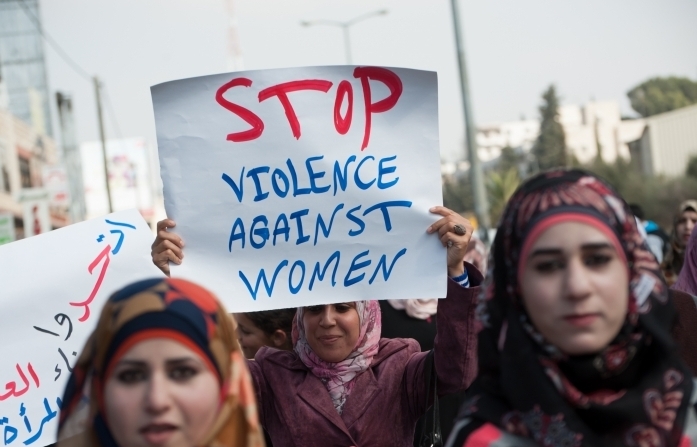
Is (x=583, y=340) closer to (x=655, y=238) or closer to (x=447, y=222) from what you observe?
(x=447, y=222)

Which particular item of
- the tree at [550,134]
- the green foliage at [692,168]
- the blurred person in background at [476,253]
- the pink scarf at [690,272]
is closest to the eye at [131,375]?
the pink scarf at [690,272]

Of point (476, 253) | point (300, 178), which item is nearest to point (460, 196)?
point (476, 253)

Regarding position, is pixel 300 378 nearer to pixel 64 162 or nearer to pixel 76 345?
pixel 76 345

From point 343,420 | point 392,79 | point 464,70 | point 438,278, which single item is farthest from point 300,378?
point 464,70

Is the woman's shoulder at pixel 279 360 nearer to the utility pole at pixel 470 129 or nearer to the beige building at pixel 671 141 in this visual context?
the utility pole at pixel 470 129

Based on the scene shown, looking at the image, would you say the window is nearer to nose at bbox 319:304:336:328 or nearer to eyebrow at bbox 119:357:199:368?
nose at bbox 319:304:336:328

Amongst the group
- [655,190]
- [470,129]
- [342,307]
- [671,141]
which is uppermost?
[671,141]

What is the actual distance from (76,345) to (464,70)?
12.6 m

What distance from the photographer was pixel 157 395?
1.95 metres

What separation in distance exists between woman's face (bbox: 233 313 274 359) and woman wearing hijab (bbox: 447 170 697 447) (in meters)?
2.16

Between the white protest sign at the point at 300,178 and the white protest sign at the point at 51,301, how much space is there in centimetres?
68

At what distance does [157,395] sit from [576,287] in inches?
35.2

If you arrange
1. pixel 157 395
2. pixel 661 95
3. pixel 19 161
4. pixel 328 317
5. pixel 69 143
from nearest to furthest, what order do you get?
pixel 157 395 < pixel 328 317 < pixel 69 143 < pixel 19 161 < pixel 661 95

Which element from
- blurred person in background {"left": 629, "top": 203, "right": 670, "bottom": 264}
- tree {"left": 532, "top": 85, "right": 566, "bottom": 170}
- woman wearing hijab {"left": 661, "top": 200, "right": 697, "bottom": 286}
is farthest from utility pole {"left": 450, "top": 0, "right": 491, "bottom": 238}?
tree {"left": 532, "top": 85, "right": 566, "bottom": 170}
